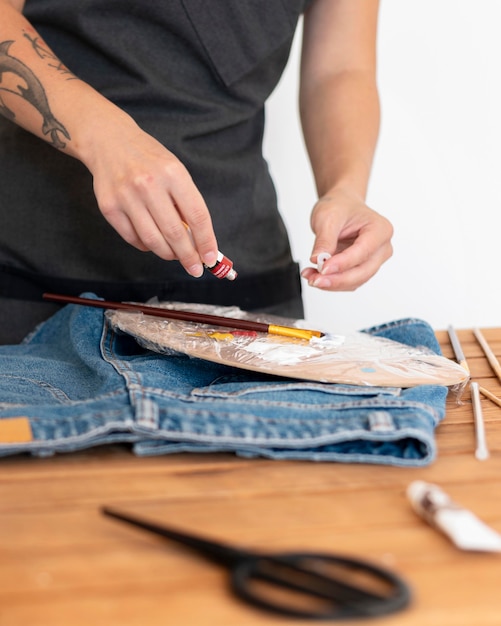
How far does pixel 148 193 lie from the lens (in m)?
0.72

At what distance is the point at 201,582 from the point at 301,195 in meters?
1.46

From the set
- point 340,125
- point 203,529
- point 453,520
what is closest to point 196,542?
point 203,529

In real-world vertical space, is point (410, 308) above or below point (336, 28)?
below

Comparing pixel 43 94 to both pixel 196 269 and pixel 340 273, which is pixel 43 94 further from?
pixel 340 273

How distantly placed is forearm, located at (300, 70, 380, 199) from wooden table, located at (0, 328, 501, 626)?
57 centimetres

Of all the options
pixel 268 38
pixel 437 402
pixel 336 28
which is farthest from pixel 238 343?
pixel 336 28

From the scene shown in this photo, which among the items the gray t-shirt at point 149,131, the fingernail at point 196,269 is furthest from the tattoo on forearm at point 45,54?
the fingernail at point 196,269

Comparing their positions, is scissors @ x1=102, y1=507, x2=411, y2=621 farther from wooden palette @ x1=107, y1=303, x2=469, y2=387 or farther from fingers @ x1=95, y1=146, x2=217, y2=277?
fingers @ x1=95, y1=146, x2=217, y2=277

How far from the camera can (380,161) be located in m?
1.82

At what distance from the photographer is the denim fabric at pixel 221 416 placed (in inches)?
22.0

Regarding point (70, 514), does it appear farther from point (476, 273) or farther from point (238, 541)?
point (476, 273)

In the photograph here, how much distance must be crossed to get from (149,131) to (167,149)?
6 centimetres

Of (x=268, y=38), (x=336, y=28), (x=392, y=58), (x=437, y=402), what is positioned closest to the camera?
(x=437, y=402)

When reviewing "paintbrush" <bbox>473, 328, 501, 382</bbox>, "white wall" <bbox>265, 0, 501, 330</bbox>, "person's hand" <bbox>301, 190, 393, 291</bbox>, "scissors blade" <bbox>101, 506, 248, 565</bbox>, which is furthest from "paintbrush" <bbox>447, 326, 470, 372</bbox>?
"white wall" <bbox>265, 0, 501, 330</bbox>
